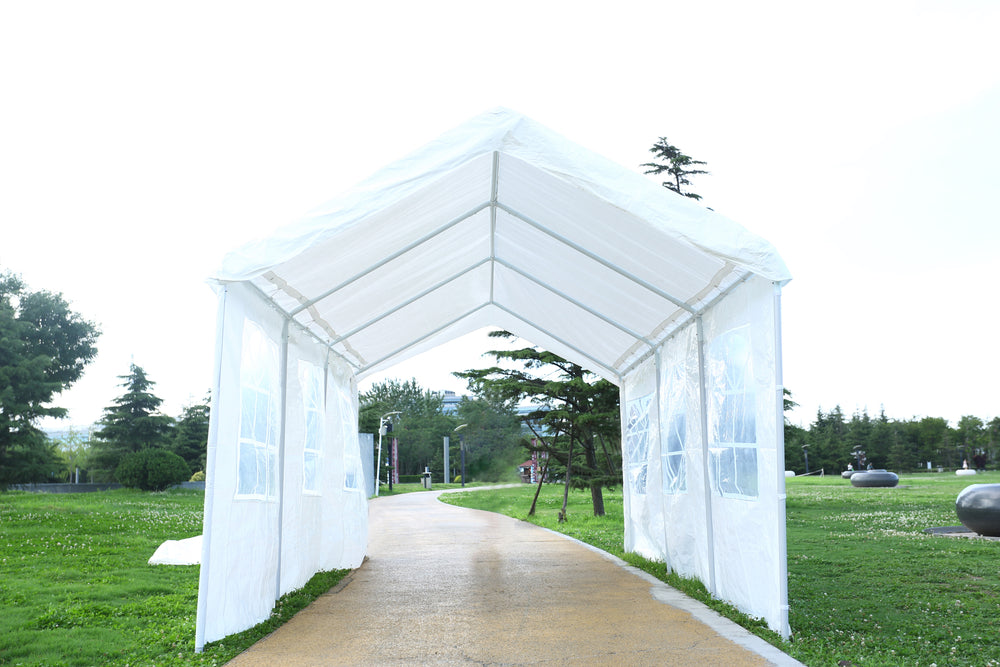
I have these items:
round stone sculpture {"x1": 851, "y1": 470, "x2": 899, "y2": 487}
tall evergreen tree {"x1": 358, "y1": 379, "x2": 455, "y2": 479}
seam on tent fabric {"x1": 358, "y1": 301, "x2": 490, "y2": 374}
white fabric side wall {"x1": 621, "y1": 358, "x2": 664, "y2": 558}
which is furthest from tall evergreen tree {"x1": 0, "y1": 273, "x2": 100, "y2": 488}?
tall evergreen tree {"x1": 358, "y1": 379, "x2": 455, "y2": 479}

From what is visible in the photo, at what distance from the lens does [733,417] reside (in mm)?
6590

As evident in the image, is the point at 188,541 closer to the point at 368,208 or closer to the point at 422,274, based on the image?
the point at 422,274

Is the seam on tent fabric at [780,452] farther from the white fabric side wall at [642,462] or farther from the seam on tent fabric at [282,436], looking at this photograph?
the seam on tent fabric at [282,436]

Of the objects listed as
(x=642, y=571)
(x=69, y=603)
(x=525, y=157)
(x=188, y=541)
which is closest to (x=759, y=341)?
(x=525, y=157)

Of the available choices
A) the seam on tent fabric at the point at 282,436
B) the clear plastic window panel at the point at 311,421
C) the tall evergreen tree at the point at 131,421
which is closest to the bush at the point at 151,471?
the tall evergreen tree at the point at 131,421

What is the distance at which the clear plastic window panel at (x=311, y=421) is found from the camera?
26.5 feet

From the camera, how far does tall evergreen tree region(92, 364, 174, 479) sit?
35250 mm

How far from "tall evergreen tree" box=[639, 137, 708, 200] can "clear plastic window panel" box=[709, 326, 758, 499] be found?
14243 millimetres

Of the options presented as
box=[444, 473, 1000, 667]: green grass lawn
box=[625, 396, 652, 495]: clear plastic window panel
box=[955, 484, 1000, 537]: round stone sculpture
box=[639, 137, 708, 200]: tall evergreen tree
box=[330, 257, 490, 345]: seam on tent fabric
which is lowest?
box=[444, 473, 1000, 667]: green grass lawn

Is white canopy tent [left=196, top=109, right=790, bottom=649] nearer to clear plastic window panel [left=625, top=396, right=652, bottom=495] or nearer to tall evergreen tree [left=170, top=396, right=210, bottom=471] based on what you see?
clear plastic window panel [left=625, top=396, right=652, bottom=495]

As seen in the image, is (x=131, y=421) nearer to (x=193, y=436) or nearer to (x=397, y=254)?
(x=193, y=436)

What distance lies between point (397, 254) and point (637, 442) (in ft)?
16.2

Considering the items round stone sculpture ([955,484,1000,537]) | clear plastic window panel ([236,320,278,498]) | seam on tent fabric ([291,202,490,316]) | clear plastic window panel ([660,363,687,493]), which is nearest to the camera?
clear plastic window panel ([236,320,278,498])

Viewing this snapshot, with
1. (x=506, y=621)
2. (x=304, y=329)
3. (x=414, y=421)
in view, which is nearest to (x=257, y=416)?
(x=304, y=329)
